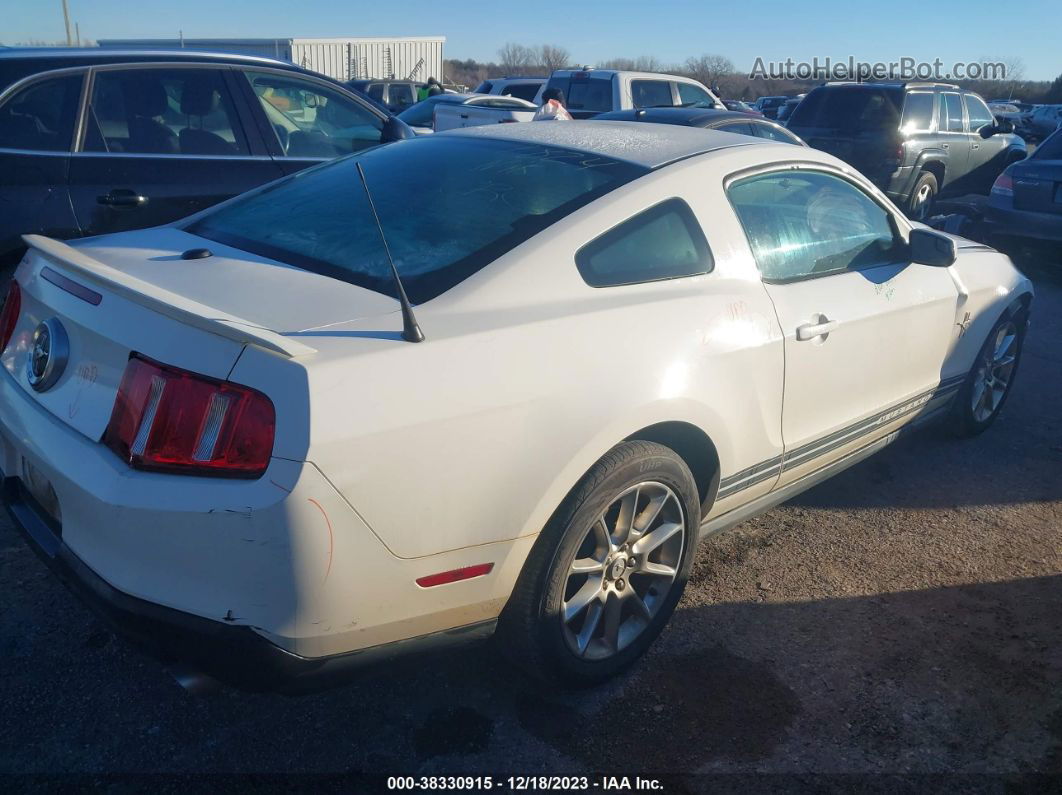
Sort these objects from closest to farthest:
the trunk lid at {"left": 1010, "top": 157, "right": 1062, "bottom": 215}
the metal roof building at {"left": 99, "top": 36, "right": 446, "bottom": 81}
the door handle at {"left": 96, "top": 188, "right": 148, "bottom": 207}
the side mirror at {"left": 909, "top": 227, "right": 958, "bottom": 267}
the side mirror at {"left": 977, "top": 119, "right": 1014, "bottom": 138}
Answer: the side mirror at {"left": 909, "top": 227, "right": 958, "bottom": 267}, the door handle at {"left": 96, "top": 188, "right": 148, "bottom": 207}, the trunk lid at {"left": 1010, "top": 157, "right": 1062, "bottom": 215}, the side mirror at {"left": 977, "top": 119, "right": 1014, "bottom": 138}, the metal roof building at {"left": 99, "top": 36, "right": 446, "bottom": 81}

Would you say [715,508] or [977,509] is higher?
[715,508]

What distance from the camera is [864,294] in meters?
3.47

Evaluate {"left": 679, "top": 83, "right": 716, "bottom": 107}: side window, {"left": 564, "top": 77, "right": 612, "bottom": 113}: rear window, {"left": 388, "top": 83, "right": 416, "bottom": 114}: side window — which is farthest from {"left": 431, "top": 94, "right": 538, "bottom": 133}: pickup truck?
{"left": 388, "top": 83, "right": 416, "bottom": 114}: side window

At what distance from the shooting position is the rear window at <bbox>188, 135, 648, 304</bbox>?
8.45ft

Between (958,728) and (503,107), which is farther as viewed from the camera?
(503,107)

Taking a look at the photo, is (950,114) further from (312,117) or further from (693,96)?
(312,117)

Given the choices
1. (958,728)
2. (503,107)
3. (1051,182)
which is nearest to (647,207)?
(958,728)

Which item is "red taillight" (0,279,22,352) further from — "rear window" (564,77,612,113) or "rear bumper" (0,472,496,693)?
"rear window" (564,77,612,113)

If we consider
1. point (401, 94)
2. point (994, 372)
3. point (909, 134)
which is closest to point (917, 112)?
point (909, 134)

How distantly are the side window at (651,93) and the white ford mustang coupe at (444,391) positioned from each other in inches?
408

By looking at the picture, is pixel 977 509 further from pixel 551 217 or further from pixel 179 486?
pixel 179 486

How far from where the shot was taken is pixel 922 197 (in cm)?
1176

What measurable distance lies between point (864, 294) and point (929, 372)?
30.2 inches

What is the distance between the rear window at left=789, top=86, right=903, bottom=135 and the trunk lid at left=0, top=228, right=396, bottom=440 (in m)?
10.5
